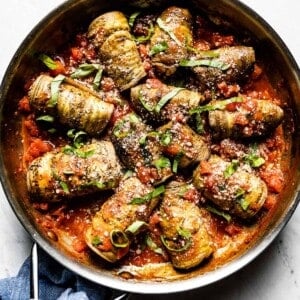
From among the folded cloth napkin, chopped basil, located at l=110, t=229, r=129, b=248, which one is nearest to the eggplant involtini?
chopped basil, located at l=110, t=229, r=129, b=248

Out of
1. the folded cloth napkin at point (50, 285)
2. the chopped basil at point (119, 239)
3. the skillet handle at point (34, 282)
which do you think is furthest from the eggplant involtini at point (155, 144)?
the skillet handle at point (34, 282)

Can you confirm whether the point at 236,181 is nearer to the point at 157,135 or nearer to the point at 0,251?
the point at 157,135

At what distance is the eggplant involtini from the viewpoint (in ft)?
13.4

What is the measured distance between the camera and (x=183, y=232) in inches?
159

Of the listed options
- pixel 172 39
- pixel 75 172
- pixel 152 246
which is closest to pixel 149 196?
pixel 152 246

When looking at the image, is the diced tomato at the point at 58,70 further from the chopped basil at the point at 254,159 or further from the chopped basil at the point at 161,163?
the chopped basil at the point at 254,159

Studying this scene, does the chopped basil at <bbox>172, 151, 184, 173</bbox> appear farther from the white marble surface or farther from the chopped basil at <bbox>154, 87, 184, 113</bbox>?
the white marble surface

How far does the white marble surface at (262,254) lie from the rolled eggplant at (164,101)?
654 mm

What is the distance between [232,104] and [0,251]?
1476 mm

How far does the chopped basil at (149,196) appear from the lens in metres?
4.07

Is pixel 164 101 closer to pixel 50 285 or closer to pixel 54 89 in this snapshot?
pixel 54 89

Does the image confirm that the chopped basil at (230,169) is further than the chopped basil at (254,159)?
No

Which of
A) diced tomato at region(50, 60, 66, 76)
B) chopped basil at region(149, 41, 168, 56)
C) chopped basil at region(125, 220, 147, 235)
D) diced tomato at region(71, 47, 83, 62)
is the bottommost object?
chopped basil at region(125, 220, 147, 235)

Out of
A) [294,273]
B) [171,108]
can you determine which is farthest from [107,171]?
[294,273]
